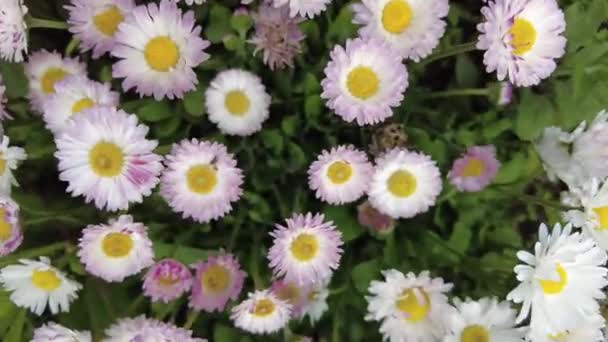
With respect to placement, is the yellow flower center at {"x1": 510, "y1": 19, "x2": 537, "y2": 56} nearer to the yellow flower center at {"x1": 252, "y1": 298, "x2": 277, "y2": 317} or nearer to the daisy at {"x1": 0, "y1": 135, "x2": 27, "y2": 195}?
the yellow flower center at {"x1": 252, "y1": 298, "x2": 277, "y2": 317}

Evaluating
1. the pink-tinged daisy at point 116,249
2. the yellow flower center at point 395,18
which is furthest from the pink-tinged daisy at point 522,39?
the pink-tinged daisy at point 116,249

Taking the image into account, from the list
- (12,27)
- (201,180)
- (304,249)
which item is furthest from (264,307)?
(12,27)

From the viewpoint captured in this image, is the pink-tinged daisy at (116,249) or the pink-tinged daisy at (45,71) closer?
the pink-tinged daisy at (116,249)

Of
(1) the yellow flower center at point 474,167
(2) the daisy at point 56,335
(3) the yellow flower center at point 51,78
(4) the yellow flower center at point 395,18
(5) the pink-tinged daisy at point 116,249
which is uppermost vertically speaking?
(4) the yellow flower center at point 395,18

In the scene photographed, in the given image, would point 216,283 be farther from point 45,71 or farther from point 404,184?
point 45,71

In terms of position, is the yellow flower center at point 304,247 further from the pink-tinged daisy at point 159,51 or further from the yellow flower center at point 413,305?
the pink-tinged daisy at point 159,51

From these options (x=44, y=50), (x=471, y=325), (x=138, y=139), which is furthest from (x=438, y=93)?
(x=44, y=50)

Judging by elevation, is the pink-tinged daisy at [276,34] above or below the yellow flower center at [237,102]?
above
